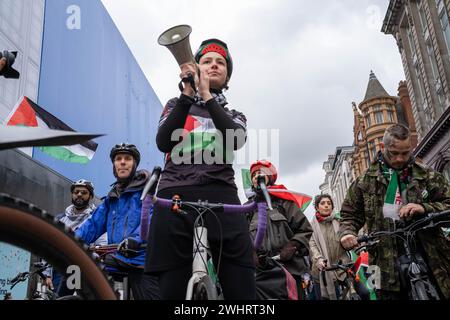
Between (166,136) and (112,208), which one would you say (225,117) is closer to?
(166,136)

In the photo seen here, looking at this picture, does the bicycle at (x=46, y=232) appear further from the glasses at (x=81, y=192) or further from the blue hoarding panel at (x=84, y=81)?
the blue hoarding panel at (x=84, y=81)

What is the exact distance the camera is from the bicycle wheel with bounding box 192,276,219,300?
76.9 inches

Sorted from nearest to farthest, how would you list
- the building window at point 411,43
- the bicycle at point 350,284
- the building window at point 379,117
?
1. the bicycle at point 350,284
2. the building window at point 411,43
3. the building window at point 379,117

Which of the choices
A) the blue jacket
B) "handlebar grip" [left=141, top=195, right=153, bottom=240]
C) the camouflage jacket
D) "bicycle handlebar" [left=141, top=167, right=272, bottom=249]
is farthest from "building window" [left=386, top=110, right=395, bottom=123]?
"handlebar grip" [left=141, top=195, right=153, bottom=240]

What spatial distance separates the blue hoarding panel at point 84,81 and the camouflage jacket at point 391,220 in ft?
19.6

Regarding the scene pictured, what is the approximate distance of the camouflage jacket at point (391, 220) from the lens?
337cm

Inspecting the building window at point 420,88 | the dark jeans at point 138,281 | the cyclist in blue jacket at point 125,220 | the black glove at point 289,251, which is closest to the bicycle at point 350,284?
the black glove at point 289,251

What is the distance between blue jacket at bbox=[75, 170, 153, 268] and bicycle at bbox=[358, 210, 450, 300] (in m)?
2.02

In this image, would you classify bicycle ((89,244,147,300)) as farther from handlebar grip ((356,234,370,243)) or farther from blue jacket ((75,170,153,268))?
handlebar grip ((356,234,370,243))

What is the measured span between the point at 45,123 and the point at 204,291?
6609mm

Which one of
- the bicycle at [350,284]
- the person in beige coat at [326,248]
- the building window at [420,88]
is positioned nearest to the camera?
the bicycle at [350,284]

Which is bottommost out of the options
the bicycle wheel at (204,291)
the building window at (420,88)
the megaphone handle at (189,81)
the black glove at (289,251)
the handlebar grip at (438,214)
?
the bicycle wheel at (204,291)

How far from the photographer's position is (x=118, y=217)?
13.4 feet
